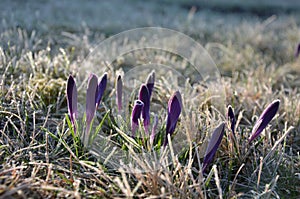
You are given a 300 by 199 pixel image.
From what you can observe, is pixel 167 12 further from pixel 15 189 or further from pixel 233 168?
pixel 15 189

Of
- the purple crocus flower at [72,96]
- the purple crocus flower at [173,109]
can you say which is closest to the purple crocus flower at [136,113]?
the purple crocus flower at [173,109]

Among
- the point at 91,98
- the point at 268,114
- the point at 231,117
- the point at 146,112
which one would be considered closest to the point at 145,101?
the point at 146,112

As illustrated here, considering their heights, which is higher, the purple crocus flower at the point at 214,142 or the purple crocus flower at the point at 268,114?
the purple crocus flower at the point at 268,114

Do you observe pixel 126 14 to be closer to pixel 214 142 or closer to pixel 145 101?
pixel 145 101

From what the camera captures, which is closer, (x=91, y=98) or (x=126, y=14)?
(x=91, y=98)

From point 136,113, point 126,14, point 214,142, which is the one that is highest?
point 126,14

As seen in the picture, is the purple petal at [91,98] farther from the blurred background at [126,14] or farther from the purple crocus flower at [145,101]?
the blurred background at [126,14]
